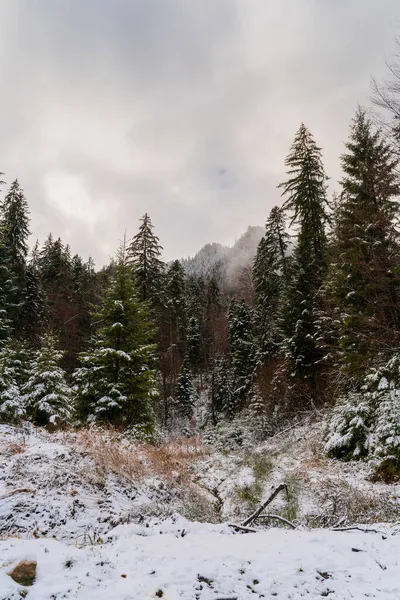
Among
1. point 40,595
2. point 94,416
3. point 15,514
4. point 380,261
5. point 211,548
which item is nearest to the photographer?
point 40,595

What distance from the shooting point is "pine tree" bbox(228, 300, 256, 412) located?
29.5 meters

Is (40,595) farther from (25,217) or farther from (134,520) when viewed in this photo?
(25,217)

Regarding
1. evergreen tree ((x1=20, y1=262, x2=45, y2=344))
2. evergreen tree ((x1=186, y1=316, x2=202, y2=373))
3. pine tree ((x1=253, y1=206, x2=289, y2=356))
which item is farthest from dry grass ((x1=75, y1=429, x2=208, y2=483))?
evergreen tree ((x1=186, y1=316, x2=202, y2=373))

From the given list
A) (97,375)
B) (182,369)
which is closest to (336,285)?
(97,375)

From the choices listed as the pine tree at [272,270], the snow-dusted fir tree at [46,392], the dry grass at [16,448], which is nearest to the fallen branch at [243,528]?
the dry grass at [16,448]

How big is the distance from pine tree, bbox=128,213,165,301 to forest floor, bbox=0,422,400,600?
62.3 feet

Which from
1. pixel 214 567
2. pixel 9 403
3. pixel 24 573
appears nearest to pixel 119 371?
pixel 9 403

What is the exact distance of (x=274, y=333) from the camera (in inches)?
1001

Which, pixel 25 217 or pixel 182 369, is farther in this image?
pixel 182 369

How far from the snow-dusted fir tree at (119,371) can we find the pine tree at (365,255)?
7347 millimetres

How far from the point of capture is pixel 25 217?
1339 inches

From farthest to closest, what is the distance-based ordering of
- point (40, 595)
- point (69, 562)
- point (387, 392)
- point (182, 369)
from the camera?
1. point (182, 369)
2. point (387, 392)
3. point (69, 562)
4. point (40, 595)

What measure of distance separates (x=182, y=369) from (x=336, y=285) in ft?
88.5

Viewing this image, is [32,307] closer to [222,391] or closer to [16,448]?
[222,391]
